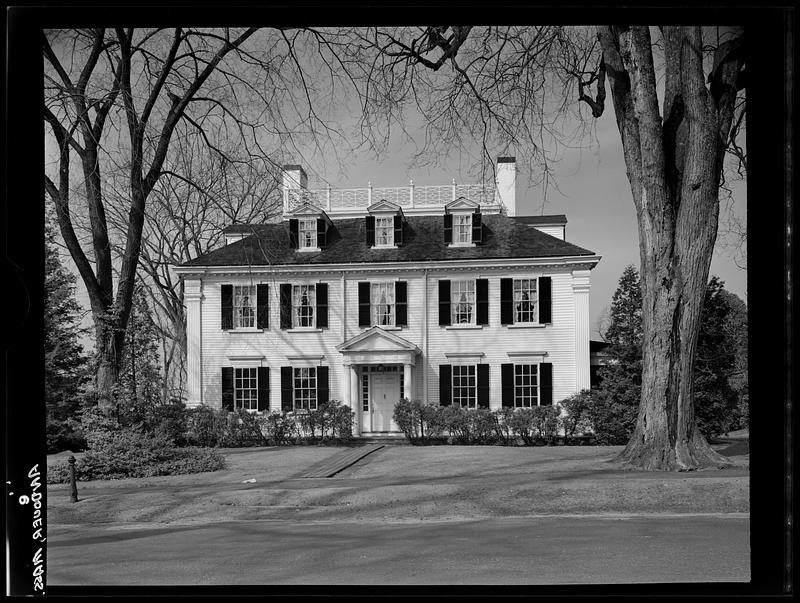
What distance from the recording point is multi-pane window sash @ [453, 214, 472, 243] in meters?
12.1

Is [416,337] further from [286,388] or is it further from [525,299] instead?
[286,388]

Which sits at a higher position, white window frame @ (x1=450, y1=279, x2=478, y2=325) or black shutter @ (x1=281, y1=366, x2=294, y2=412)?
white window frame @ (x1=450, y1=279, x2=478, y2=325)

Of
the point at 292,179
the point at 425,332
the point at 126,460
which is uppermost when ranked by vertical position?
the point at 292,179

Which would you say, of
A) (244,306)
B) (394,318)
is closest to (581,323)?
(394,318)

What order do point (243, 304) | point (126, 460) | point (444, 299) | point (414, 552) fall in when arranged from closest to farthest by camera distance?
point (414, 552) → point (126, 460) → point (243, 304) → point (444, 299)

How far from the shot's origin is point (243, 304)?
11531mm

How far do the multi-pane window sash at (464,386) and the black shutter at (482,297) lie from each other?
94cm

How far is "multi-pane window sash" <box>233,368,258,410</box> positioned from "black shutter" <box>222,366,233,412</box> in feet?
0.27

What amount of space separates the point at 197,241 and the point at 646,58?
8394 millimetres

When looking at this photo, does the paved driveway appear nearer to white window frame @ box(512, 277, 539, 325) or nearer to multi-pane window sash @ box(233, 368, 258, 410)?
multi-pane window sash @ box(233, 368, 258, 410)

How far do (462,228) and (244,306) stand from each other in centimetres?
413

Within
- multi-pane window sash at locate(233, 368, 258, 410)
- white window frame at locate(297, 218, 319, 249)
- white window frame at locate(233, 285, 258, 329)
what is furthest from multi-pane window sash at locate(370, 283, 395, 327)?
multi-pane window sash at locate(233, 368, 258, 410)

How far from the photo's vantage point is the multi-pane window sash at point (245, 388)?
11898 millimetres
